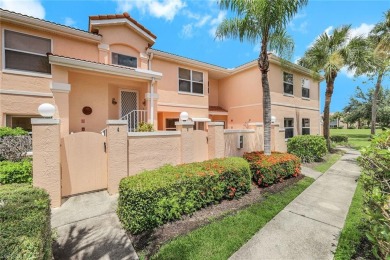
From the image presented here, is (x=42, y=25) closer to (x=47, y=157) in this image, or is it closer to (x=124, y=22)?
(x=124, y=22)

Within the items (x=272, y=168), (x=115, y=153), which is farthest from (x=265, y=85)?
(x=115, y=153)

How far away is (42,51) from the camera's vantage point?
8.55 metres

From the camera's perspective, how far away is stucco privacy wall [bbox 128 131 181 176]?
20.8 ft

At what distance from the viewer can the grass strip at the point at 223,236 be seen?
3457mm

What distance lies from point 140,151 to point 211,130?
345 centimetres

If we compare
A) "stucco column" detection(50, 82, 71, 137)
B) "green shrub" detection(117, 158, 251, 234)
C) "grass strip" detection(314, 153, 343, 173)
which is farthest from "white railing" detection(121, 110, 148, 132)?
"grass strip" detection(314, 153, 343, 173)

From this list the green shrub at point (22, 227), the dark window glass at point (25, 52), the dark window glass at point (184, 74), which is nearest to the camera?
the green shrub at point (22, 227)

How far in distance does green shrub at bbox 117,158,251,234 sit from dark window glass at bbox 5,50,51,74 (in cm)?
788

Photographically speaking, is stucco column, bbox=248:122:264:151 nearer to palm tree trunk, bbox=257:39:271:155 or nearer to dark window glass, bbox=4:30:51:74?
palm tree trunk, bbox=257:39:271:155

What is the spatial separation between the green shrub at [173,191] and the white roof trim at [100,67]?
5.74 metres

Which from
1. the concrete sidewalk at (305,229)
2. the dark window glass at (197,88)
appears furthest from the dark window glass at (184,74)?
the concrete sidewalk at (305,229)

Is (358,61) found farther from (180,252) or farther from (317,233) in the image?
(180,252)

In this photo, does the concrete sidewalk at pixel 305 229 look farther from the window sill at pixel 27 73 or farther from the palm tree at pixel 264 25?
the window sill at pixel 27 73

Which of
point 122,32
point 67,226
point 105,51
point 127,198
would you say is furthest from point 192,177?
point 122,32
